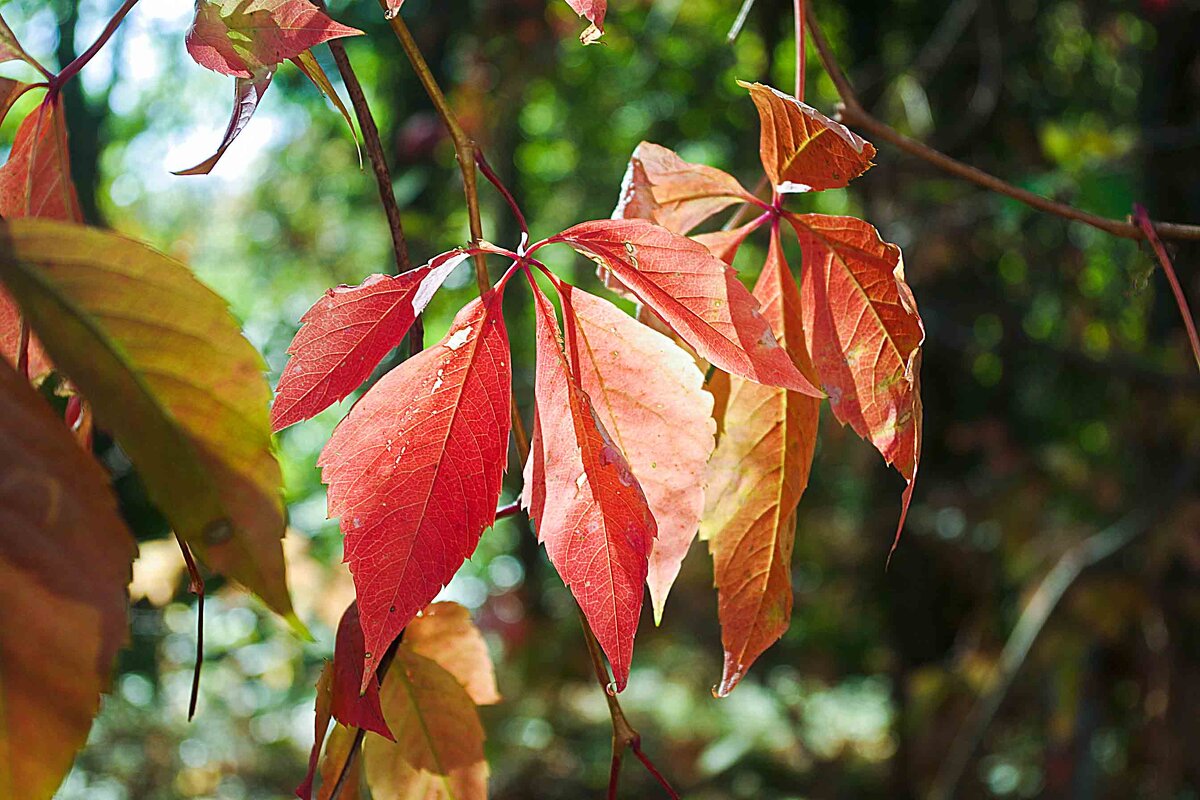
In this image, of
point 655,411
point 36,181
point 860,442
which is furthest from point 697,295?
point 860,442

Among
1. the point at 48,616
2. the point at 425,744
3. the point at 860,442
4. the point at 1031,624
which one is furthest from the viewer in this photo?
the point at 860,442

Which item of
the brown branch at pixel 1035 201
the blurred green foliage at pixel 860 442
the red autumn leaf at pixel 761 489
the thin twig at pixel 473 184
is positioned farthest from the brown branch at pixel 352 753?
the blurred green foliage at pixel 860 442

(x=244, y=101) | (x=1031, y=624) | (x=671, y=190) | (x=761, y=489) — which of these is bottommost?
(x=1031, y=624)

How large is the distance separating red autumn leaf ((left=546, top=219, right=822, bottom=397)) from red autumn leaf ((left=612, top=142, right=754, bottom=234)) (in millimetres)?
53

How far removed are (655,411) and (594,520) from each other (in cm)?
5

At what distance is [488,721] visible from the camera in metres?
2.16

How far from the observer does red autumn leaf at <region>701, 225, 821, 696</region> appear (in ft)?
1.23

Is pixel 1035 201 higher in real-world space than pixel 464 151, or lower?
lower

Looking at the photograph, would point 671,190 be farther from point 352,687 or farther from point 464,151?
point 352,687

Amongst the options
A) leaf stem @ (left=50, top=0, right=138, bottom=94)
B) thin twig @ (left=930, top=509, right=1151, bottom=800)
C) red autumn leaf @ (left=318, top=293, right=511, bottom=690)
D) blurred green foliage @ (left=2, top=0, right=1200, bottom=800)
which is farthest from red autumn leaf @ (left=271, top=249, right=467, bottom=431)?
thin twig @ (left=930, top=509, right=1151, bottom=800)

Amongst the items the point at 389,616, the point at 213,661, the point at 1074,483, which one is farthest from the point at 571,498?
the point at 1074,483

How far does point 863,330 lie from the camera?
366 millimetres

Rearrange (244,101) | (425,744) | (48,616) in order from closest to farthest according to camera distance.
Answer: (48,616) < (244,101) < (425,744)

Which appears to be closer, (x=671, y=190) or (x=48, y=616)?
(x=48, y=616)
